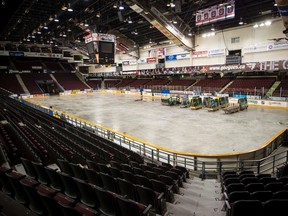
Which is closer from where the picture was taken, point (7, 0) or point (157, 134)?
point (157, 134)

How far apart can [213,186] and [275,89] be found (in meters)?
24.6

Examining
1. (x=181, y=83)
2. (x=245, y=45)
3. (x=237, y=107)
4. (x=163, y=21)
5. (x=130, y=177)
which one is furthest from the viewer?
(x=181, y=83)

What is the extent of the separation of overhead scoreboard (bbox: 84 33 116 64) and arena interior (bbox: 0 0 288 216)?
0.34ft

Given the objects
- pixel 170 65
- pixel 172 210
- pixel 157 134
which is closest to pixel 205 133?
pixel 157 134

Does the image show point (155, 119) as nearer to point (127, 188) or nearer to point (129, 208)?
point (127, 188)

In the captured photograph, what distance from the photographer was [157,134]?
13719 mm

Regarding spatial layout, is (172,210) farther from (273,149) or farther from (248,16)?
(248,16)

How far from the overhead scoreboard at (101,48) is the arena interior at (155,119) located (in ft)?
0.34

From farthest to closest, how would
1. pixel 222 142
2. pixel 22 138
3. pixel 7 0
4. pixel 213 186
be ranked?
pixel 7 0 → pixel 222 142 → pixel 22 138 → pixel 213 186

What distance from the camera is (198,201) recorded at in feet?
15.8

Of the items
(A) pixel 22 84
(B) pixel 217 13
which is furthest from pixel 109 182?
(A) pixel 22 84

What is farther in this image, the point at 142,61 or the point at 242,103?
the point at 142,61

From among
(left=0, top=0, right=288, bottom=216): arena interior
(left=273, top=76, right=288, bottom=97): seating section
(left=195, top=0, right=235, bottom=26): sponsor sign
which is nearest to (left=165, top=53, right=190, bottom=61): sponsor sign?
(left=0, top=0, right=288, bottom=216): arena interior

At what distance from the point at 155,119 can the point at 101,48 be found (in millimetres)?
9101
